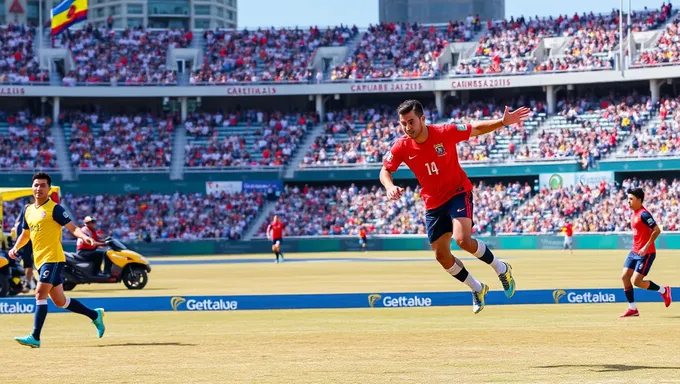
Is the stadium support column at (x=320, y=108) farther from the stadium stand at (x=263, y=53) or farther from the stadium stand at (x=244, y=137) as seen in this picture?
the stadium stand at (x=263, y=53)

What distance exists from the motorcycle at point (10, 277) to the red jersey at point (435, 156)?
649 inches

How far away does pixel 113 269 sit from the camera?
1266 inches

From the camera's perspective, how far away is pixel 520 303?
2298 cm

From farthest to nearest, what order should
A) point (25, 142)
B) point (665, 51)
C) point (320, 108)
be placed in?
point (320, 108)
point (25, 142)
point (665, 51)

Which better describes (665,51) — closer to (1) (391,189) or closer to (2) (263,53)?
(2) (263,53)

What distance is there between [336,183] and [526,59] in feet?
50.5

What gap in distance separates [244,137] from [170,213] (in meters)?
9.28

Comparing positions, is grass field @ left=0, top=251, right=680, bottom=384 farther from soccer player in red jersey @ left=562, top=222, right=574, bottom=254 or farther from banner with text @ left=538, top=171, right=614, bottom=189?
banner with text @ left=538, top=171, right=614, bottom=189

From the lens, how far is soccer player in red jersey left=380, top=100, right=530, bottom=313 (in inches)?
547

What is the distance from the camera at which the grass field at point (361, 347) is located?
489 inches

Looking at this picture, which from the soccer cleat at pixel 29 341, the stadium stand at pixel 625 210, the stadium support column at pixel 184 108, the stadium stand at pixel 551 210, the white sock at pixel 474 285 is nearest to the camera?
the white sock at pixel 474 285

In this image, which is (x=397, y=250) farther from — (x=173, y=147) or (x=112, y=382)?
(x=112, y=382)

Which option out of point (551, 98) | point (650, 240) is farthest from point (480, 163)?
point (650, 240)

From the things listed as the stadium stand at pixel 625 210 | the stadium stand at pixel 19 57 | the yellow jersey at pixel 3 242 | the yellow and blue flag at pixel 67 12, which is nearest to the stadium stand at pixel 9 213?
the stadium stand at pixel 19 57
